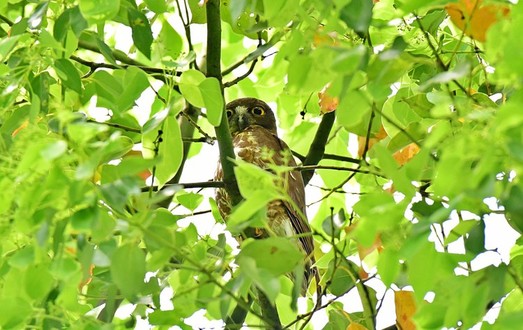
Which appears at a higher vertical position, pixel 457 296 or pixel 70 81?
pixel 70 81

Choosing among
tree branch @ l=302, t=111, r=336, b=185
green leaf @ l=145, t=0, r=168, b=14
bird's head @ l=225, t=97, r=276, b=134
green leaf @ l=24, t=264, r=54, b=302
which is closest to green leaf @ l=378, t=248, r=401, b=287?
green leaf @ l=24, t=264, r=54, b=302

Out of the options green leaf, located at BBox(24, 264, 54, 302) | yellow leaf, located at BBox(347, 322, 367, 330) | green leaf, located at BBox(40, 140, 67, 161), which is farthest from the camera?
yellow leaf, located at BBox(347, 322, 367, 330)

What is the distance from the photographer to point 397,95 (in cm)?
244

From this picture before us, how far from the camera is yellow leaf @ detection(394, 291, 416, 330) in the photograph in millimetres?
2227

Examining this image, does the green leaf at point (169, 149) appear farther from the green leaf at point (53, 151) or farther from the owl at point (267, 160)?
the owl at point (267, 160)

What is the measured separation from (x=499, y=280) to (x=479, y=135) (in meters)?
0.23

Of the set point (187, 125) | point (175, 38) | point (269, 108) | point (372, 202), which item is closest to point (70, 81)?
point (175, 38)

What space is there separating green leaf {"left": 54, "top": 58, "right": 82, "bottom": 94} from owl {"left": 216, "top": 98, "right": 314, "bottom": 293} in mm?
842

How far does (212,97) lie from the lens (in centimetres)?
198

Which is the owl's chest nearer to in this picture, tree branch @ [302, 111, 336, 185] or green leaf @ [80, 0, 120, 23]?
tree branch @ [302, 111, 336, 185]

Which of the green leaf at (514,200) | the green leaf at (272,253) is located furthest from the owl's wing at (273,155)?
the green leaf at (514,200)

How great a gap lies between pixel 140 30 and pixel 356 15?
729mm

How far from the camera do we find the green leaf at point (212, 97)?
6.45 feet

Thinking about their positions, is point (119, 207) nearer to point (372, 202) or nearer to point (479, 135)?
point (372, 202)
